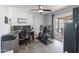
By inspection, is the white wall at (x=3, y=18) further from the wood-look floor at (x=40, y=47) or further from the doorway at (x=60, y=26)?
the doorway at (x=60, y=26)

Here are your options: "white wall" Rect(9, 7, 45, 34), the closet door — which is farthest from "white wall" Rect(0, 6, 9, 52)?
the closet door

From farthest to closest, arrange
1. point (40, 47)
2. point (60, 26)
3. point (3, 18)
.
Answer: point (40, 47) → point (60, 26) → point (3, 18)

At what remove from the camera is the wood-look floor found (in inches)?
76.9

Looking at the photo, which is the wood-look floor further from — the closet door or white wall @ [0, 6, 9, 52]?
white wall @ [0, 6, 9, 52]

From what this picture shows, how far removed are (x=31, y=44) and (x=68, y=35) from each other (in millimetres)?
800

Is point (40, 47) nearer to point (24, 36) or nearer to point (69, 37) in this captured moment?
point (24, 36)

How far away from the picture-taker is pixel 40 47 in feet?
7.06

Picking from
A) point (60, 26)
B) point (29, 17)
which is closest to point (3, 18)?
point (29, 17)

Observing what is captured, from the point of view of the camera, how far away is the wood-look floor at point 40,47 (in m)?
1.95

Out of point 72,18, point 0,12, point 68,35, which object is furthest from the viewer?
point 72,18

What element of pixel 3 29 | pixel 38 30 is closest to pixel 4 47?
pixel 3 29

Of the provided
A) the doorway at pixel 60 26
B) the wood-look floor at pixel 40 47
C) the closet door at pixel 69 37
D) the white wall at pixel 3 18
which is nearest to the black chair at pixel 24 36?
the wood-look floor at pixel 40 47
